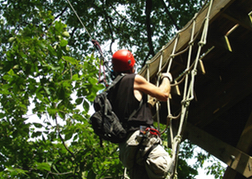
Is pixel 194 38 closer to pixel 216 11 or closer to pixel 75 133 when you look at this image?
pixel 216 11

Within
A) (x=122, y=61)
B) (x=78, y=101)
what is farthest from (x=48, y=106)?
(x=122, y=61)

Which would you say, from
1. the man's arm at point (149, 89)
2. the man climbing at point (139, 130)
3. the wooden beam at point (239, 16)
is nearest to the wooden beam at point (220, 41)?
the wooden beam at point (239, 16)

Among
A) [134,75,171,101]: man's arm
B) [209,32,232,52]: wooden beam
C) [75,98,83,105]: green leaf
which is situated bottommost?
[134,75,171,101]: man's arm

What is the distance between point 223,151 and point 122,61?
178cm

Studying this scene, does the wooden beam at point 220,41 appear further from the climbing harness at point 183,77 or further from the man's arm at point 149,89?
the man's arm at point 149,89

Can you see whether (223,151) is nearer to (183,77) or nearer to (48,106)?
(183,77)

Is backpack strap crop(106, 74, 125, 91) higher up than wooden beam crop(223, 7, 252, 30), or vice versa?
wooden beam crop(223, 7, 252, 30)

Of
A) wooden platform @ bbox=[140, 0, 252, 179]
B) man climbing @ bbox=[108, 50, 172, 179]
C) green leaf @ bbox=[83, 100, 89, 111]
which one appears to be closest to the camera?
man climbing @ bbox=[108, 50, 172, 179]

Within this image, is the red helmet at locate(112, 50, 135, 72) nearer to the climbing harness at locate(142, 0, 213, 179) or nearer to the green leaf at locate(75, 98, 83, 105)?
the climbing harness at locate(142, 0, 213, 179)

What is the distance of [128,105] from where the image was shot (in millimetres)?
2688

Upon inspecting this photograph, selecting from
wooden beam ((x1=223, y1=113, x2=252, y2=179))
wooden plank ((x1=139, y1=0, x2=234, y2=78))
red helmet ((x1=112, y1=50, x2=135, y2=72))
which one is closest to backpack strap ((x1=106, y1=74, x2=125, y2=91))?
red helmet ((x1=112, y1=50, x2=135, y2=72))

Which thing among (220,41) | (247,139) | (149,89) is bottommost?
(247,139)

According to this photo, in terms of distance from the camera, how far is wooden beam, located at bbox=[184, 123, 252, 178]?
11.2 feet

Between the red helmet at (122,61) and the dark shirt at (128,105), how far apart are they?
192 mm
